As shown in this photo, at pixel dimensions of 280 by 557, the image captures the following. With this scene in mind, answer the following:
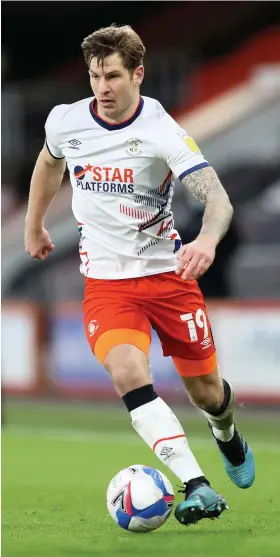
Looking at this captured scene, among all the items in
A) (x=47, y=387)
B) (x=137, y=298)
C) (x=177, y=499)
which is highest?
(x=137, y=298)

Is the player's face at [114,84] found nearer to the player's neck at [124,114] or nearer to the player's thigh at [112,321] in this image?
the player's neck at [124,114]

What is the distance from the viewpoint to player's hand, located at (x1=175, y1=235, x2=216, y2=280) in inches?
202

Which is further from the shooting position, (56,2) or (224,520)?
(56,2)

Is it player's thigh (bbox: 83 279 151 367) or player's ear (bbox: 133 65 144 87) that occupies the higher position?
player's ear (bbox: 133 65 144 87)

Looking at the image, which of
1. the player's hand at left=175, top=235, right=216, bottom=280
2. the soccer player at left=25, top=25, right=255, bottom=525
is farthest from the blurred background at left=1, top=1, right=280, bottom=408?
the player's hand at left=175, top=235, right=216, bottom=280

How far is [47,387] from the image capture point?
15.4m

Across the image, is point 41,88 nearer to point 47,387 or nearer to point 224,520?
point 47,387

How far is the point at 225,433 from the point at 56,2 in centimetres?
1697

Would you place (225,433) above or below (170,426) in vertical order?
below

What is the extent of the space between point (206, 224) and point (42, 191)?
4.11 feet

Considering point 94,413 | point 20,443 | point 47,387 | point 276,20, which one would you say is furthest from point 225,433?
point 276,20

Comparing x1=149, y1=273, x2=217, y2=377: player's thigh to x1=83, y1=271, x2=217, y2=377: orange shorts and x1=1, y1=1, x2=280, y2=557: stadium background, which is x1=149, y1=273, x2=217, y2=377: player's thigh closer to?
x1=83, y1=271, x2=217, y2=377: orange shorts

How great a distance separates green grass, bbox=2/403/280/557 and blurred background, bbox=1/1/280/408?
0.99 metres

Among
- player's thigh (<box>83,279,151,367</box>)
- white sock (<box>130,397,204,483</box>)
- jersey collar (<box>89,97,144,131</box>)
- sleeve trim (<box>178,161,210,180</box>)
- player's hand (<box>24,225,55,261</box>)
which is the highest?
jersey collar (<box>89,97,144,131</box>)
